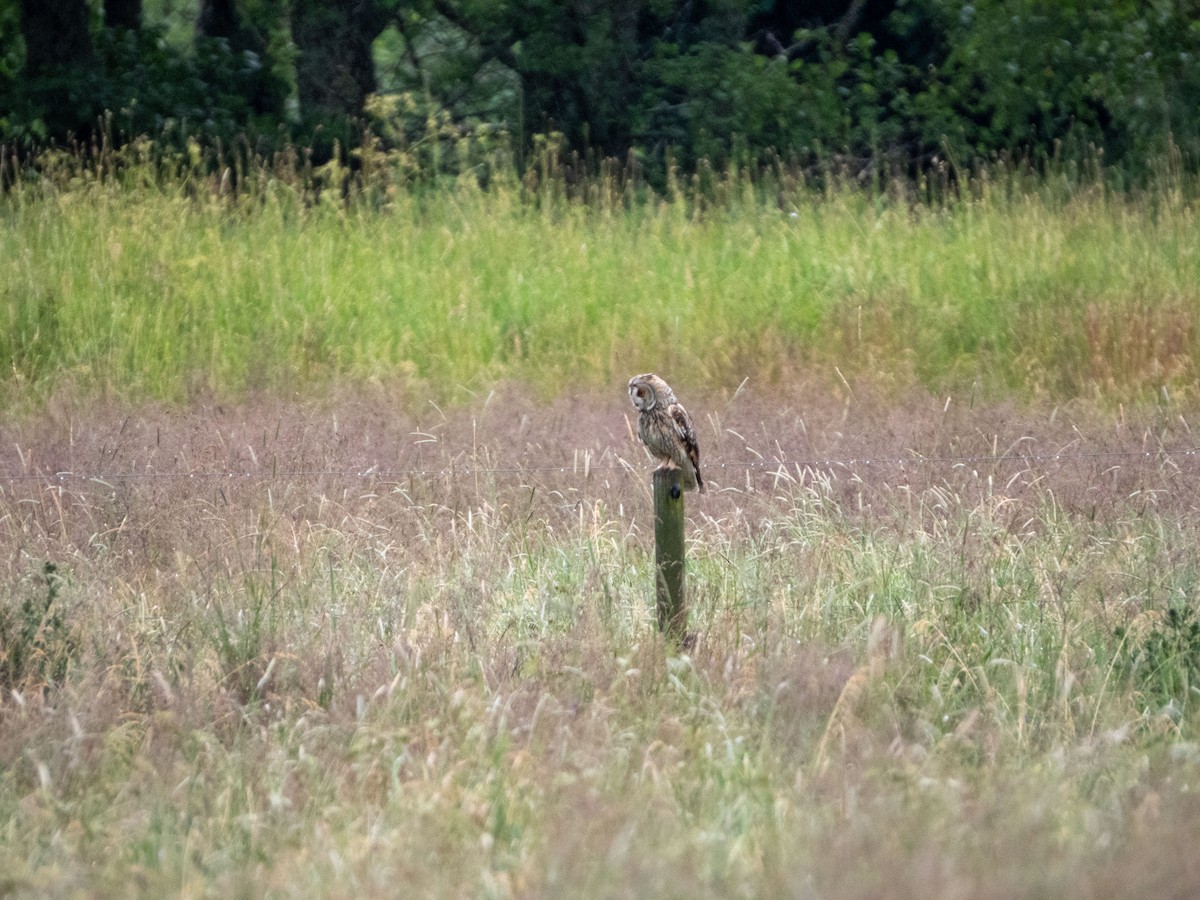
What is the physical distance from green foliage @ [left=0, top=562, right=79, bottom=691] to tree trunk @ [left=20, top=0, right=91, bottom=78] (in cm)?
1289

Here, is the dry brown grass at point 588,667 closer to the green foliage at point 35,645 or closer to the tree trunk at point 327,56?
the green foliage at point 35,645

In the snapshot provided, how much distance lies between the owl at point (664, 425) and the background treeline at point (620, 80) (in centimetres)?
961

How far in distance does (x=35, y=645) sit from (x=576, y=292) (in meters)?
5.55

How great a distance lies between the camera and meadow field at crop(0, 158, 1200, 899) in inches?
129

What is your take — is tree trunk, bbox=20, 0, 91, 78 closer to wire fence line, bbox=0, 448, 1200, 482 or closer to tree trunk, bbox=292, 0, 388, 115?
tree trunk, bbox=292, 0, 388, 115

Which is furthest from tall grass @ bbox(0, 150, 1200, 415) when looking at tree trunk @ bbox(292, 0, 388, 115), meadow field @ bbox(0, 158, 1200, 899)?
tree trunk @ bbox(292, 0, 388, 115)

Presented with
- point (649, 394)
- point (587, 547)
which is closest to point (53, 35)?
point (587, 547)

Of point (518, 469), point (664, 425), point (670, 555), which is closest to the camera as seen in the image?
point (670, 555)

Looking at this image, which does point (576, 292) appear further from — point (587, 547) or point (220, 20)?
point (220, 20)

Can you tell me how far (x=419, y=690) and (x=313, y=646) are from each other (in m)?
0.53

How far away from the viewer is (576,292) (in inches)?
380

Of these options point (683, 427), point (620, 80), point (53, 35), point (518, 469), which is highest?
point (53, 35)

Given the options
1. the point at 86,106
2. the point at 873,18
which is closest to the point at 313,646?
the point at 86,106

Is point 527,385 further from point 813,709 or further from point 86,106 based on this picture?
point 86,106
